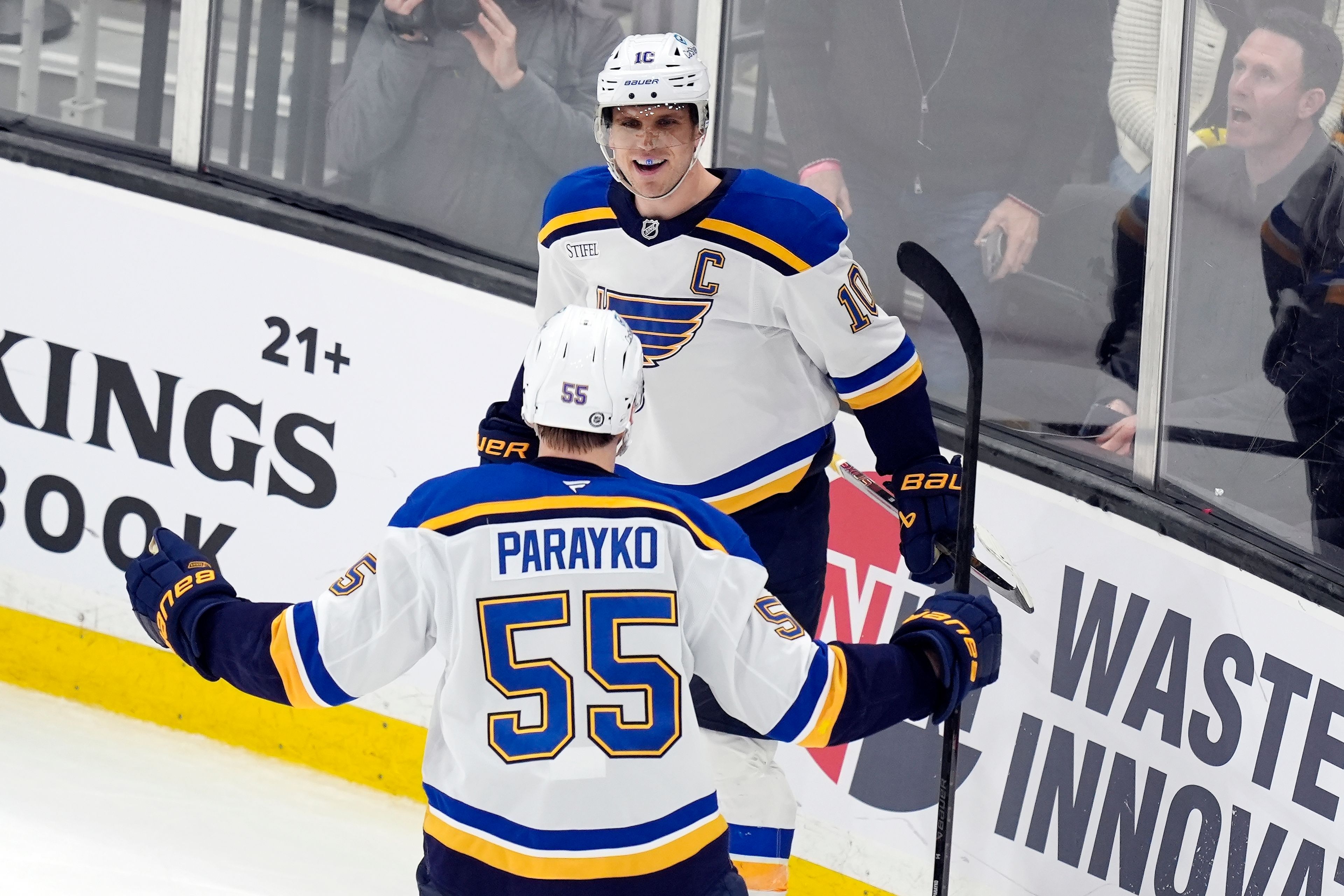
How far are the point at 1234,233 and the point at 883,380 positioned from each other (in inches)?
27.2

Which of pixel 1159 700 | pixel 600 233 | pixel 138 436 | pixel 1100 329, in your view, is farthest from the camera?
pixel 138 436

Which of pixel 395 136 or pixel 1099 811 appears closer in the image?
pixel 1099 811

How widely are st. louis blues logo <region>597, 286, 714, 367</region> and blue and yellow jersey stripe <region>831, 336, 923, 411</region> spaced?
0.22 metres

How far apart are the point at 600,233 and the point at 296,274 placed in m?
1.29

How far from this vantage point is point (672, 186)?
2.26 metres

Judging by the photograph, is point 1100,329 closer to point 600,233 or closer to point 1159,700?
point 1159,700

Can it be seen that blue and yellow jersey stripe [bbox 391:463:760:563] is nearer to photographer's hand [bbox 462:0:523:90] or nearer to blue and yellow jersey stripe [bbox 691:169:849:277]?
blue and yellow jersey stripe [bbox 691:169:849:277]

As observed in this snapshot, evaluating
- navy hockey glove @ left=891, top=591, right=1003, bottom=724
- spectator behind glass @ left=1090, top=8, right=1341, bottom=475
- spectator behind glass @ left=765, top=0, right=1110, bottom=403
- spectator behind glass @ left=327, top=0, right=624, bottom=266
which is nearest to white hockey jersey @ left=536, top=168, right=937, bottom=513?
navy hockey glove @ left=891, top=591, right=1003, bottom=724

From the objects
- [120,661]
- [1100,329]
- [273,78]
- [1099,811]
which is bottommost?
[120,661]

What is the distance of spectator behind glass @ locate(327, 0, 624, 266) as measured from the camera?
3.31m

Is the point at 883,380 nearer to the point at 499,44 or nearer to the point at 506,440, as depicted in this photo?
the point at 506,440

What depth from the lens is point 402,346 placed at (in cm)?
336

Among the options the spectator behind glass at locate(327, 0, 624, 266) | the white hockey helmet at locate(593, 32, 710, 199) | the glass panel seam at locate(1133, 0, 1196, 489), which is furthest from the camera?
the spectator behind glass at locate(327, 0, 624, 266)

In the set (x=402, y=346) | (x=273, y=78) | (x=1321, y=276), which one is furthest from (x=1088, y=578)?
(x=273, y=78)
